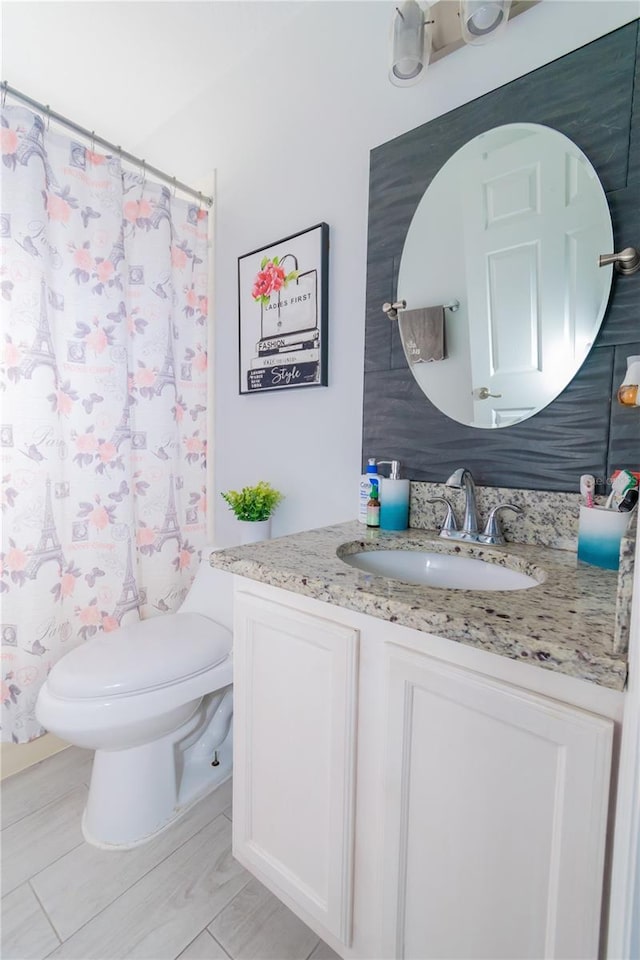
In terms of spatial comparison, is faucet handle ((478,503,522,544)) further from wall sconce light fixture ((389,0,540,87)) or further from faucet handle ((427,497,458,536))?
wall sconce light fixture ((389,0,540,87))

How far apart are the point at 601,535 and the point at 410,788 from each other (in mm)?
540

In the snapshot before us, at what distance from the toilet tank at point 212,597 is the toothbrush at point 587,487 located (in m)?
1.05

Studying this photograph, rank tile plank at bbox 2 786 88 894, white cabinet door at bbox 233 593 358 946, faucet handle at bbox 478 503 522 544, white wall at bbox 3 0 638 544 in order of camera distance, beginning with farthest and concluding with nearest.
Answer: white wall at bbox 3 0 638 544 → tile plank at bbox 2 786 88 894 → faucet handle at bbox 478 503 522 544 → white cabinet door at bbox 233 593 358 946

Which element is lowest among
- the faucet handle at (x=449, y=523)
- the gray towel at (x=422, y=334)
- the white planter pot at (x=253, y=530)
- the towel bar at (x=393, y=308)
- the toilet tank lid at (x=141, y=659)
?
the toilet tank lid at (x=141, y=659)

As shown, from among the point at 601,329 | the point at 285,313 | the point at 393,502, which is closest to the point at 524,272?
the point at 601,329

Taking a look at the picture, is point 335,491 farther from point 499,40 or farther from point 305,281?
point 499,40

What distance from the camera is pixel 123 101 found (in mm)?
1672

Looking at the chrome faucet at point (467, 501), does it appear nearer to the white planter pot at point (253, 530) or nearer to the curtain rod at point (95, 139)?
the white planter pot at point (253, 530)

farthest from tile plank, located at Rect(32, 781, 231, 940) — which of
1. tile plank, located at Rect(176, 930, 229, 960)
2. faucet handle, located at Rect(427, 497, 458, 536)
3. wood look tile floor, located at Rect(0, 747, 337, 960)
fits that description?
faucet handle, located at Rect(427, 497, 458, 536)

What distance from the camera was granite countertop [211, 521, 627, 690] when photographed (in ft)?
1.57

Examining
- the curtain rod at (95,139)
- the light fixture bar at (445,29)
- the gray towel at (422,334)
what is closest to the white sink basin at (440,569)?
the gray towel at (422,334)

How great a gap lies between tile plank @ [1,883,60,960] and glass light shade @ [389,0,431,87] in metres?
2.08

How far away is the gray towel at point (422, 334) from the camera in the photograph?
109 cm

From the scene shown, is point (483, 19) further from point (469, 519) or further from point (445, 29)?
point (469, 519)
